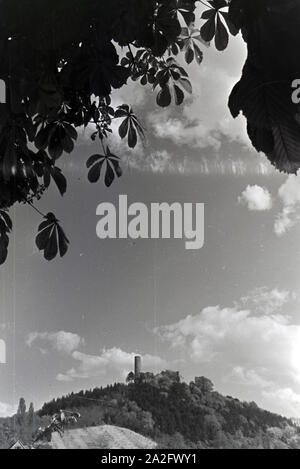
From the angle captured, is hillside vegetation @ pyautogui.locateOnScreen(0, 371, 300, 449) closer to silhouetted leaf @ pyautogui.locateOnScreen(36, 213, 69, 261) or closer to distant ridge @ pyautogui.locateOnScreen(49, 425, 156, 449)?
distant ridge @ pyautogui.locateOnScreen(49, 425, 156, 449)

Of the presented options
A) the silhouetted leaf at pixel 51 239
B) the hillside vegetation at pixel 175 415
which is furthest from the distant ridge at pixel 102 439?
the silhouetted leaf at pixel 51 239

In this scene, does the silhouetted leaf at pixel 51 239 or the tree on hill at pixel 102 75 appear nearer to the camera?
the tree on hill at pixel 102 75

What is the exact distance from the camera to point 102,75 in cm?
66

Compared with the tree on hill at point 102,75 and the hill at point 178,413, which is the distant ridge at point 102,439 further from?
the tree on hill at point 102,75

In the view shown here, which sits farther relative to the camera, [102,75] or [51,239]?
[51,239]

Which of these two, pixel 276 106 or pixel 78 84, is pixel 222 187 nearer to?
pixel 78 84

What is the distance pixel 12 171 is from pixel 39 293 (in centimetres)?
24

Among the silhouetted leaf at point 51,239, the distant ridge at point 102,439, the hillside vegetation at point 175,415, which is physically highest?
the silhouetted leaf at point 51,239

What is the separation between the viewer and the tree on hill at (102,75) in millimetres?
418

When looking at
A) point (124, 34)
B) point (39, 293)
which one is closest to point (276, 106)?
point (124, 34)

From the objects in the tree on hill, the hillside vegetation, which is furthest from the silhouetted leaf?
the hillside vegetation

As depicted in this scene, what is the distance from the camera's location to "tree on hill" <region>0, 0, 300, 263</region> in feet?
1.37

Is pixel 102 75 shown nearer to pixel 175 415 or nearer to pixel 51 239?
pixel 51 239

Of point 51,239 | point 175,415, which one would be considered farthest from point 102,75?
point 175,415
